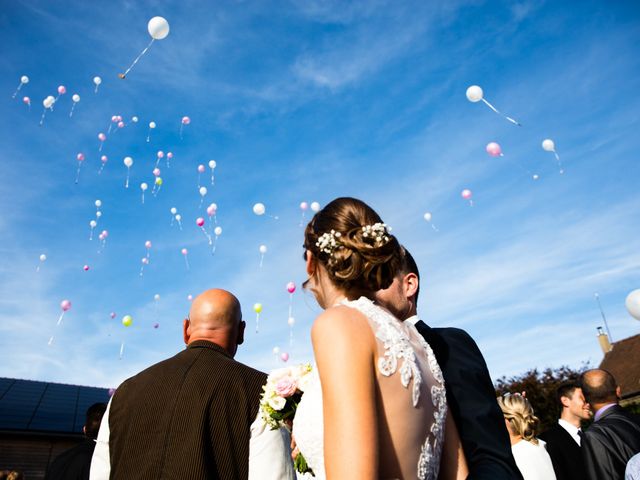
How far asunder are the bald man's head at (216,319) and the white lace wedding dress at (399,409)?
1426 mm

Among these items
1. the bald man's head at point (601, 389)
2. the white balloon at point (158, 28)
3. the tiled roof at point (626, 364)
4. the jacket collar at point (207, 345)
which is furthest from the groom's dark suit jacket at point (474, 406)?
the tiled roof at point (626, 364)

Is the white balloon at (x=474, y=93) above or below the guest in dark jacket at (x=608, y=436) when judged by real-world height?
above

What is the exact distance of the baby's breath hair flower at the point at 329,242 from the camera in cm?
180

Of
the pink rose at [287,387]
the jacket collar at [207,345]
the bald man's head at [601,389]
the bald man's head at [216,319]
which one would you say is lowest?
the pink rose at [287,387]

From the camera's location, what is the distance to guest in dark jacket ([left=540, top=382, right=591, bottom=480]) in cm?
474

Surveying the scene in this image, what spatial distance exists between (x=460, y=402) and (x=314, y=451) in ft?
→ 2.24

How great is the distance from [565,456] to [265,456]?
369 cm

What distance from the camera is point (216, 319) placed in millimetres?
3035

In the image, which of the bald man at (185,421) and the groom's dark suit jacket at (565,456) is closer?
the bald man at (185,421)

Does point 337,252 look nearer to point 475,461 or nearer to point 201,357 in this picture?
point 475,461

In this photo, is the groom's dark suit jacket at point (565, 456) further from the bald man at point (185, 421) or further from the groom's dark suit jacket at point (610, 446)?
the bald man at point (185, 421)

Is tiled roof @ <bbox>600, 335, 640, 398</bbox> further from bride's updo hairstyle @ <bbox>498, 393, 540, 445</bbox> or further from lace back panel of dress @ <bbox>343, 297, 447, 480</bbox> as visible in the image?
lace back panel of dress @ <bbox>343, 297, 447, 480</bbox>

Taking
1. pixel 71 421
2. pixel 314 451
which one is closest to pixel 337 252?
pixel 314 451

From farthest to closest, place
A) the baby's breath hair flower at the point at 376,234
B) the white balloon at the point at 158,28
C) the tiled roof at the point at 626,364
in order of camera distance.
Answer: the tiled roof at the point at 626,364 → the white balloon at the point at 158,28 → the baby's breath hair flower at the point at 376,234
